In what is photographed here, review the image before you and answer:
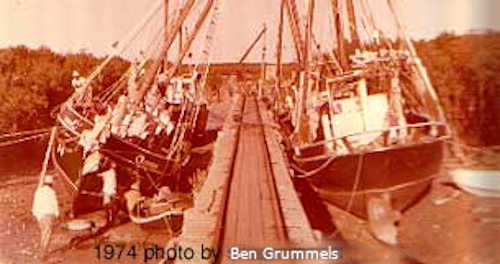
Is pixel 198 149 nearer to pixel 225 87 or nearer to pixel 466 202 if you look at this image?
pixel 225 87

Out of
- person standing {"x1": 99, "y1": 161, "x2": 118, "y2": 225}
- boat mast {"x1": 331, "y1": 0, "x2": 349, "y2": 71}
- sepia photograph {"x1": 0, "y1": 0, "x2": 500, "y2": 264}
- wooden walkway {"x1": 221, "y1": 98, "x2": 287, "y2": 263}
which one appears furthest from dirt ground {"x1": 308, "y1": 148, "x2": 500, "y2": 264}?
person standing {"x1": 99, "y1": 161, "x2": 118, "y2": 225}

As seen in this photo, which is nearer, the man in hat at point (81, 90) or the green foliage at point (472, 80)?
the green foliage at point (472, 80)

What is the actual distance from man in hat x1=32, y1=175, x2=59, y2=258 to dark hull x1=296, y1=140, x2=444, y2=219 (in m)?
0.44

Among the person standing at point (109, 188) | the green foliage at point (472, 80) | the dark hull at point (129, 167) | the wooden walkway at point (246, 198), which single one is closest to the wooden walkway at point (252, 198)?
the wooden walkway at point (246, 198)

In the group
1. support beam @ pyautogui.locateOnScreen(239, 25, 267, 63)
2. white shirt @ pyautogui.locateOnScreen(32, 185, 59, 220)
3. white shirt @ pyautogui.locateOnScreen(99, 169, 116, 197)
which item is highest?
support beam @ pyautogui.locateOnScreen(239, 25, 267, 63)

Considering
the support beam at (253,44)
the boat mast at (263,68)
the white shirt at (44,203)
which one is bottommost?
the white shirt at (44,203)

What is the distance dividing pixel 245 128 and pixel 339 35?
10.0 inches

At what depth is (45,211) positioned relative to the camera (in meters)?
1.17

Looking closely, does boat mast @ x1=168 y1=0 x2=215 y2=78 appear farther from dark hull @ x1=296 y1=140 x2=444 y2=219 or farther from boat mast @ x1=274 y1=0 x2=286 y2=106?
dark hull @ x1=296 y1=140 x2=444 y2=219

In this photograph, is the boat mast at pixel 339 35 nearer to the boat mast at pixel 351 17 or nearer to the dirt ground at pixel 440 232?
the boat mast at pixel 351 17

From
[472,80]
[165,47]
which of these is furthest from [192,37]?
[472,80]

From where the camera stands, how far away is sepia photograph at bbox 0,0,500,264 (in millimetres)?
1053

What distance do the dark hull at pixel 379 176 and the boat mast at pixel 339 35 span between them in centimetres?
17

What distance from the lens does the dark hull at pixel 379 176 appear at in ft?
3.65
